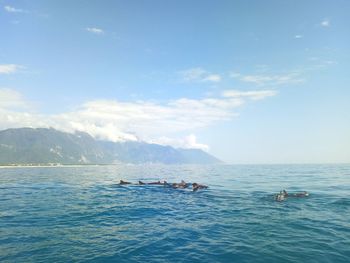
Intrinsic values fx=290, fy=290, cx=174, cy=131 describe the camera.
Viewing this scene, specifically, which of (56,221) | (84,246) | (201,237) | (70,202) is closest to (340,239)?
(201,237)

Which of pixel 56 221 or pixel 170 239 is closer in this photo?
pixel 170 239

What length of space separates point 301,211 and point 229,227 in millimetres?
11325

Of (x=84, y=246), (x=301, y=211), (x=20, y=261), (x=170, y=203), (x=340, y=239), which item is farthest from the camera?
(x=170, y=203)

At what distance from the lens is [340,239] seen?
68.2ft

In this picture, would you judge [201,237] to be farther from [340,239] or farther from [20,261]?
[20,261]

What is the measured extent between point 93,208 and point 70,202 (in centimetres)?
634

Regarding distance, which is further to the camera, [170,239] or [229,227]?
[229,227]

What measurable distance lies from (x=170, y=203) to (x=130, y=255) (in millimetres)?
20651

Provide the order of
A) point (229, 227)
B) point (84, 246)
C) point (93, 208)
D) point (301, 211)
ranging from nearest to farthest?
point (84, 246) < point (229, 227) < point (301, 211) < point (93, 208)

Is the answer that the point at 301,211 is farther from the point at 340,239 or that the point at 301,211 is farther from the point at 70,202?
the point at 70,202

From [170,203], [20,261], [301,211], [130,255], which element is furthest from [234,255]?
[170,203]

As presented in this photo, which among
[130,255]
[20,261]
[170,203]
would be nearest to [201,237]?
[130,255]

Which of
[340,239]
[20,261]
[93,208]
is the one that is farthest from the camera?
[93,208]

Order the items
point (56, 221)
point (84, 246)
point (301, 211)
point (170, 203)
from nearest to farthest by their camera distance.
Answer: point (84, 246)
point (56, 221)
point (301, 211)
point (170, 203)
